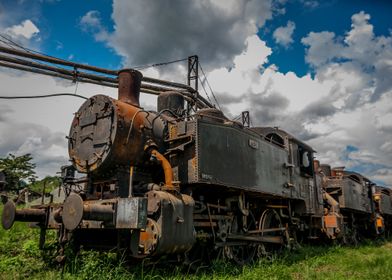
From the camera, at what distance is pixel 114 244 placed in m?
5.49

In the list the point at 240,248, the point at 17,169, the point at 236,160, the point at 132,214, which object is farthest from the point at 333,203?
the point at 17,169

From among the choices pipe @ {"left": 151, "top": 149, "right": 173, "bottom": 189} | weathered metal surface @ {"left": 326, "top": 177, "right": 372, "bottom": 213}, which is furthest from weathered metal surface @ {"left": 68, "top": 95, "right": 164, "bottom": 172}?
weathered metal surface @ {"left": 326, "top": 177, "right": 372, "bottom": 213}

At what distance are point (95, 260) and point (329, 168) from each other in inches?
513

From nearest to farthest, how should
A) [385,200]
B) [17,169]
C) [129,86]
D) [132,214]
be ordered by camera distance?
1. [132,214]
2. [129,86]
3. [385,200]
4. [17,169]

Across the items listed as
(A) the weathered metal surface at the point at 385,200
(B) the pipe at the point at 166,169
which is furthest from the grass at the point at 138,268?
(A) the weathered metal surface at the point at 385,200

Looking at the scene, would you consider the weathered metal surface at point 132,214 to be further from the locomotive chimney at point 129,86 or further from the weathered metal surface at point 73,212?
the locomotive chimney at point 129,86

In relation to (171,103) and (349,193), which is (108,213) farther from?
(349,193)

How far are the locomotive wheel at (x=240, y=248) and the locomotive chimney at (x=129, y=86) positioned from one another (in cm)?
304

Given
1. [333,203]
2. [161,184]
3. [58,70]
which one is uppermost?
[58,70]

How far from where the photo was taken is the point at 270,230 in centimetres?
785

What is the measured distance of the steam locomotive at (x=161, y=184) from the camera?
472 centimetres

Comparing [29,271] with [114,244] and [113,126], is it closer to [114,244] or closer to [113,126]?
[114,244]

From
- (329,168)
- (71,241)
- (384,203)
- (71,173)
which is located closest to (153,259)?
(71,241)

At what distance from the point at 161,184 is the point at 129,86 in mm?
1958
